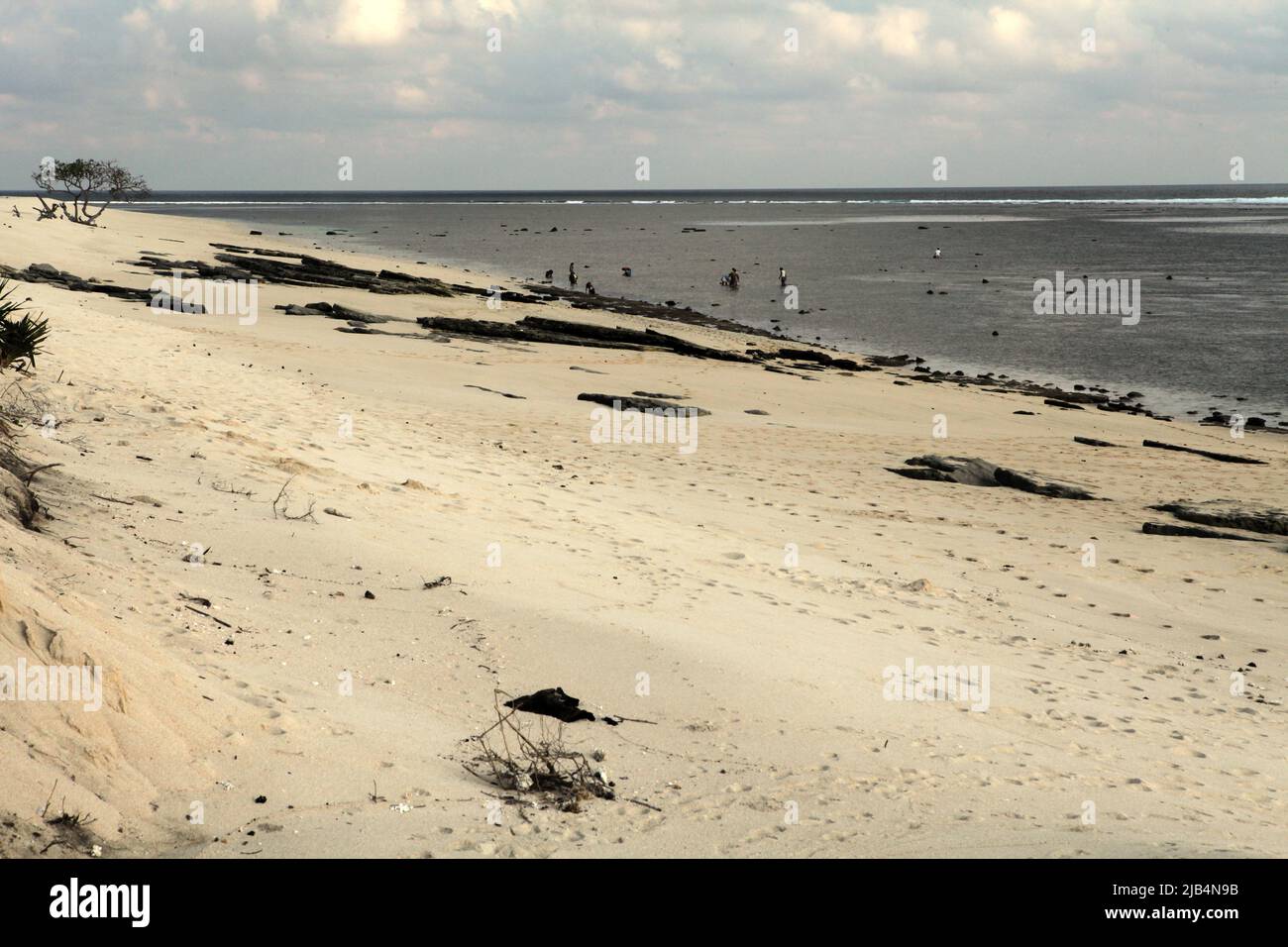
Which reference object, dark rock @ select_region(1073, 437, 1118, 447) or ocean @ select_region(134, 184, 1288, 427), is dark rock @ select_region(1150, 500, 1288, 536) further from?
ocean @ select_region(134, 184, 1288, 427)

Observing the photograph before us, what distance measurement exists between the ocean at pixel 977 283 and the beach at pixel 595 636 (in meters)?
17.5

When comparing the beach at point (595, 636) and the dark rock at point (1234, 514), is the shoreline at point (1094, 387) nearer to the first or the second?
the beach at point (595, 636)

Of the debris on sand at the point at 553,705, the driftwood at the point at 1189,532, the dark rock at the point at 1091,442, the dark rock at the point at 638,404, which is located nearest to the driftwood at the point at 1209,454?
the dark rock at the point at 1091,442

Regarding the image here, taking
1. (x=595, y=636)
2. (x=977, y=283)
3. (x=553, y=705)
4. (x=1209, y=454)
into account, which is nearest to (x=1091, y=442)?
(x=1209, y=454)

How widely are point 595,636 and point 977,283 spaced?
194 feet

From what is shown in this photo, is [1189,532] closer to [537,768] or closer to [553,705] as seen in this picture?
[553,705]

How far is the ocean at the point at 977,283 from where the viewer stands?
3475cm

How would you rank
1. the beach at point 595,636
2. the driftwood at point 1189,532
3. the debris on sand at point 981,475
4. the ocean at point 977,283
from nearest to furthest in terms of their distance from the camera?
the beach at point 595,636, the driftwood at point 1189,532, the debris on sand at point 981,475, the ocean at point 977,283

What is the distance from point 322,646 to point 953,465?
1218 cm

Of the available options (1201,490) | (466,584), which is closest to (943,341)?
(1201,490)

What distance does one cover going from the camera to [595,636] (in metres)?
8.06

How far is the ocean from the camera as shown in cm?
3475

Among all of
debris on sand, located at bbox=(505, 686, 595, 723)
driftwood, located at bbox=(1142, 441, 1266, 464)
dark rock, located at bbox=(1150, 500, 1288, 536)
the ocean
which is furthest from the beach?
the ocean
